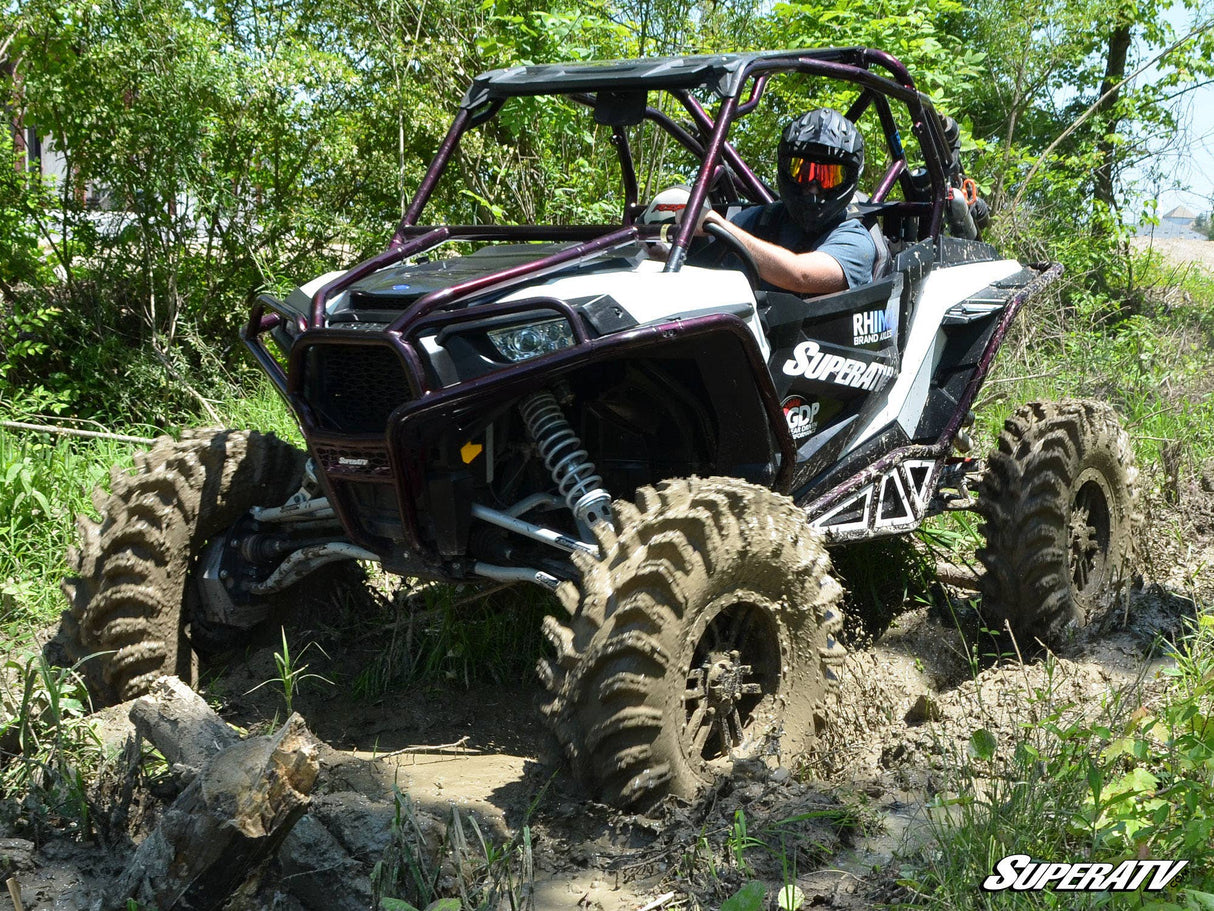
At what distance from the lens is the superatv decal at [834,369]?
4039 mm

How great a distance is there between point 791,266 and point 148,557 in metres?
2.34

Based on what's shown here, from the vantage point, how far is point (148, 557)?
406cm

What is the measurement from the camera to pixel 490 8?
307 inches

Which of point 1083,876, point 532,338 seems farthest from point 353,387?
point 1083,876

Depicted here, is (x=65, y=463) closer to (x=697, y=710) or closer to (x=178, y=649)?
(x=178, y=649)

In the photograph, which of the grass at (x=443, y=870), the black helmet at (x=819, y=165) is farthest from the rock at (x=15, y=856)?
the black helmet at (x=819, y=165)

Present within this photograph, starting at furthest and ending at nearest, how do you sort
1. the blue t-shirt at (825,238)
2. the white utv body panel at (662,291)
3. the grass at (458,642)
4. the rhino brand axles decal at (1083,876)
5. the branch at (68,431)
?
the branch at (68,431), the grass at (458,642), the blue t-shirt at (825,238), the white utv body panel at (662,291), the rhino brand axles decal at (1083,876)

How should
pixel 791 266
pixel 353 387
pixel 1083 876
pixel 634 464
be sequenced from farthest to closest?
1. pixel 634 464
2. pixel 791 266
3. pixel 353 387
4. pixel 1083 876

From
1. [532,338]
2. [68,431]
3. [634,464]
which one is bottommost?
[68,431]

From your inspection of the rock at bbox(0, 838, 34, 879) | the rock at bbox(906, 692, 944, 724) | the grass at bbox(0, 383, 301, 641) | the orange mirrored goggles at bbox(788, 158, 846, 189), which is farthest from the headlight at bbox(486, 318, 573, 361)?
the grass at bbox(0, 383, 301, 641)

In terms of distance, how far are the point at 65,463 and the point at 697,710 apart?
12.4 ft

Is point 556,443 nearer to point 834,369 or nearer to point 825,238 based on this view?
point 834,369

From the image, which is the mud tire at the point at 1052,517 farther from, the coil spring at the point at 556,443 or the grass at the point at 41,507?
the grass at the point at 41,507

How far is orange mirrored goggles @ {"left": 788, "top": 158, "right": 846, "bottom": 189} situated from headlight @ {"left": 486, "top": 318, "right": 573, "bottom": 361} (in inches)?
57.7
